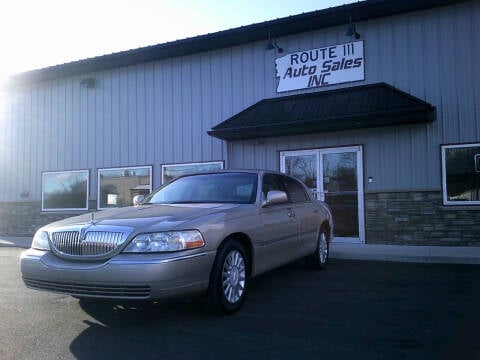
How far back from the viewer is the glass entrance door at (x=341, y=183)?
1067cm

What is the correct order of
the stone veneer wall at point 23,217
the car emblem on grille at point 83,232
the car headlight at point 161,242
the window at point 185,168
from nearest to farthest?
the car headlight at point 161,242, the car emblem on grille at point 83,232, the window at point 185,168, the stone veneer wall at point 23,217

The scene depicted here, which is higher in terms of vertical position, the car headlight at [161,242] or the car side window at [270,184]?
the car side window at [270,184]

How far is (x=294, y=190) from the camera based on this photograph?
7043 mm

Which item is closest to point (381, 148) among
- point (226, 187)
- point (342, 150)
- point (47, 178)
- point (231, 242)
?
point (342, 150)

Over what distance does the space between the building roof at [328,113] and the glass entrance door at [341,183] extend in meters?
0.72

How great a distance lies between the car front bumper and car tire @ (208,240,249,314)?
0.47ft

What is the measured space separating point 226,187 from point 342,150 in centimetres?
566

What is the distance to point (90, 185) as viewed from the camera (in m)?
14.2

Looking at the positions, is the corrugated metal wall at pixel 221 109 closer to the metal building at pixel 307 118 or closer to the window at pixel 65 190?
the metal building at pixel 307 118

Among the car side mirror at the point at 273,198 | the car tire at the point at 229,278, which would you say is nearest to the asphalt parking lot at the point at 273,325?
the car tire at the point at 229,278

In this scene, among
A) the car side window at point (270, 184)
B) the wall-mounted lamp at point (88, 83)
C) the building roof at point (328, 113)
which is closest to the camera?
the car side window at point (270, 184)

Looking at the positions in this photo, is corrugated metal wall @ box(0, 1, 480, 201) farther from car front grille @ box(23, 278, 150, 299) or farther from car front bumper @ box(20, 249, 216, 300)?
car front grille @ box(23, 278, 150, 299)

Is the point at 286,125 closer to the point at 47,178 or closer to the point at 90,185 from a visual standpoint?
the point at 90,185

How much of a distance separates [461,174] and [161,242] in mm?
7811
